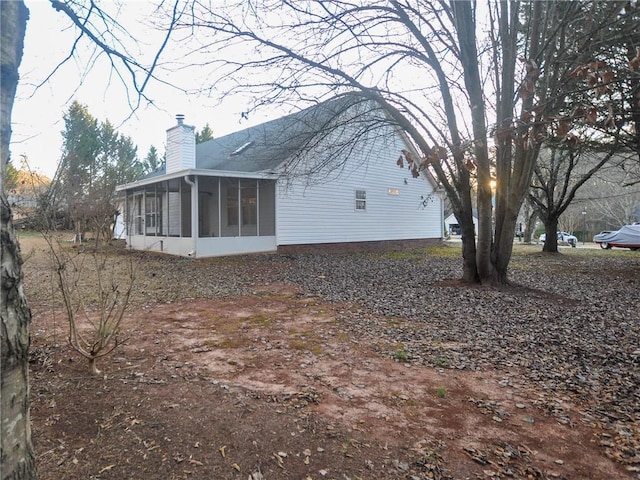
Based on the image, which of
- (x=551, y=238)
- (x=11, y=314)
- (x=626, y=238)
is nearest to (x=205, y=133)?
(x=551, y=238)

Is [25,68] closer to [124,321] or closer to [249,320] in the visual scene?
[124,321]

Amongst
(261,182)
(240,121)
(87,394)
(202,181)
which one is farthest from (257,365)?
(202,181)

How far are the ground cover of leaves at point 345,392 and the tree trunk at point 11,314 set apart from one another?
2.24ft

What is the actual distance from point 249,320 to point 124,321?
1.63 metres

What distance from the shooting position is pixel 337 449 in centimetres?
237

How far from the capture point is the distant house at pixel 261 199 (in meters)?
13.0

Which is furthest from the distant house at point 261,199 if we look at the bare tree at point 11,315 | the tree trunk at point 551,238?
the bare tree at point 11,315

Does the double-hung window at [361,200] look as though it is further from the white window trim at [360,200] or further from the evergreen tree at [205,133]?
the evergreen tree at [205,133]

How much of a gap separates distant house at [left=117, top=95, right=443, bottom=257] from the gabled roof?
10 cm

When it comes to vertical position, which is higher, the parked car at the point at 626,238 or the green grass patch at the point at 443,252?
the parked car at the point at 626,238

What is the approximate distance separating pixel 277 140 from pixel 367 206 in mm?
7505

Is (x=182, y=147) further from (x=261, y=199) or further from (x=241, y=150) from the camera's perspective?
(x=261, y=199)

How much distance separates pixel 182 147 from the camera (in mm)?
14734

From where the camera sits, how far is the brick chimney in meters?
14.5
